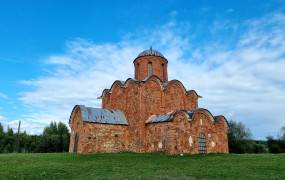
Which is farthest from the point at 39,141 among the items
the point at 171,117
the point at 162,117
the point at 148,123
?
the point at 171,117

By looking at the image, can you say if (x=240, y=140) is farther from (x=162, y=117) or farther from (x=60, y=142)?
(x=60, y=142)

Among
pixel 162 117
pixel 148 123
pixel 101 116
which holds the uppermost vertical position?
pixel 101 116

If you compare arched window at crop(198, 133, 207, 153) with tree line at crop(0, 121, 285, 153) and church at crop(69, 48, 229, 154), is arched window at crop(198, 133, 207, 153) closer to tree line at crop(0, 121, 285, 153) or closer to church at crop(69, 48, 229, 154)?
church at crop(69, 48, 229, 154)

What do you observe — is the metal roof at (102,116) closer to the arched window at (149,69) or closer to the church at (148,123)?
the church at (148,123)

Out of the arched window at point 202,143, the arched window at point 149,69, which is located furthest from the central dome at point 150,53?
the arched window at point 202,143

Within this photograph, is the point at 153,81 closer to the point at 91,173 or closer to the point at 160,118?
→ the point at 160,118

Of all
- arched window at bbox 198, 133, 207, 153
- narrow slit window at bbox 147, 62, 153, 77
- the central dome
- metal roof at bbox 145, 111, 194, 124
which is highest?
the central dome

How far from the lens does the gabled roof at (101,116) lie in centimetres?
2486

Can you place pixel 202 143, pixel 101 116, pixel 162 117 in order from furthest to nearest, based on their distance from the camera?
pixel 101 116 → pixel 162 117 → pixel 202 143

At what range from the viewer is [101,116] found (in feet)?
84.0

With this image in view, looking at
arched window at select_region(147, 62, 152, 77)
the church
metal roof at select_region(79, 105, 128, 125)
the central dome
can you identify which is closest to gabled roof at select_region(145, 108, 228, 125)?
the church

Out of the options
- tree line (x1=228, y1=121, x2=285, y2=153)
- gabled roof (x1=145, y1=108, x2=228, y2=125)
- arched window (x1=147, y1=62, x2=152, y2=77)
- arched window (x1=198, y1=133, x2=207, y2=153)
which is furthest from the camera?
tree line (x1=228, y1=121, x2=285, y2=153)

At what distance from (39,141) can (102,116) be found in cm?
3017

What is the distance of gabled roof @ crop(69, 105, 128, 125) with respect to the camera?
81.6ft
